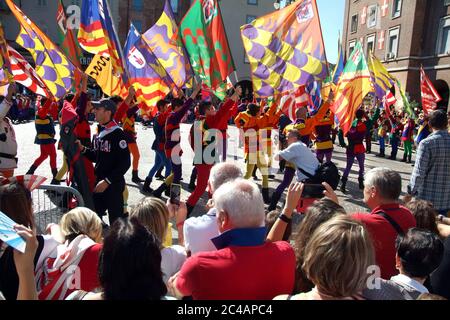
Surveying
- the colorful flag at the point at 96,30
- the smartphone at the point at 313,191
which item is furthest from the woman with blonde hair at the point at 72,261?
the colorful flag at the point at 96,30

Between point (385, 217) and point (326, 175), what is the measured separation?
7.76 feet

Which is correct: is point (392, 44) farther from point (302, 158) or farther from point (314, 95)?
point (302, 158)

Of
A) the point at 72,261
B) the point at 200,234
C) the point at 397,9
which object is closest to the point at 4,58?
the point at 72,261

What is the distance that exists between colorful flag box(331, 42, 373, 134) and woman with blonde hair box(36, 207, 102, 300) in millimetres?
5874

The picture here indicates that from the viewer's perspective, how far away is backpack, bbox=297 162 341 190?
17.1 feet

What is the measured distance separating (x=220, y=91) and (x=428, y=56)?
27.5 m

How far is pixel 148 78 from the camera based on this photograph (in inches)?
298

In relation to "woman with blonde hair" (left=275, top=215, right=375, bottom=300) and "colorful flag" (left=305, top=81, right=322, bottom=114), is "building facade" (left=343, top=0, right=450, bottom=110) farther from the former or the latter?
"woman with blonde hair" (left=275, top=215, right=375, bottom=300)

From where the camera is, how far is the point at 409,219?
2.97 m

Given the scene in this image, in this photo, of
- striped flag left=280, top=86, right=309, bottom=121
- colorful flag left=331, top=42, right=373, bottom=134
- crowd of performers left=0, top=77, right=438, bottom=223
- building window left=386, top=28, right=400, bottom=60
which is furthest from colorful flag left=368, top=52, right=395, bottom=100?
building window left=386, top=28, right=400, bottom=60

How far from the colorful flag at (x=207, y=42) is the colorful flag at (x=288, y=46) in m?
0.71

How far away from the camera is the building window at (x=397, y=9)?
1278 inches

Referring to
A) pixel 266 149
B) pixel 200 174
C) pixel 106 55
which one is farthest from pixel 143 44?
pixel 266 149

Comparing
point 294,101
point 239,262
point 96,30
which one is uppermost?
point 96,30
